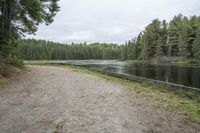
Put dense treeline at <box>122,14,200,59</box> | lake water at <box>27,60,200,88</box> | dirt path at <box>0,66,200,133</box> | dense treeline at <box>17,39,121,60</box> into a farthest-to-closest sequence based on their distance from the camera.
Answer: dense treeline at <box>17,39,121,60</box>
dense treeline at <box>122,14,200,59</box>
lake water at <box>27,60,200,88</box>
dirt path at <box>0,66,200,133</box>

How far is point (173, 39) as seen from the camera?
66.0 m

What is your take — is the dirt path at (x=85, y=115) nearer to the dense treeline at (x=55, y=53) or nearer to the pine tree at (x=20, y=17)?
the pine tree at (x=20, y=17)

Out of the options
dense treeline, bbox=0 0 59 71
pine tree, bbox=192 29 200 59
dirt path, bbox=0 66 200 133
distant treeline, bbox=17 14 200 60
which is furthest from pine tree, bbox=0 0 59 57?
pine tree, bbox=192 29 200 59

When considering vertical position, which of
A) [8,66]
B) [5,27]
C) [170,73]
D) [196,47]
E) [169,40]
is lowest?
[170,73]

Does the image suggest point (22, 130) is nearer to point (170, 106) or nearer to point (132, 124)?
point (132, 124)

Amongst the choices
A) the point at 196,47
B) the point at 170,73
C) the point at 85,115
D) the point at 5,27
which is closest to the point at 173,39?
the point at 196,47

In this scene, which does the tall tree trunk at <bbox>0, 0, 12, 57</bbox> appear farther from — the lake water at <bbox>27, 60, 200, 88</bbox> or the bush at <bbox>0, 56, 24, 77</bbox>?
the lake water at <bbox>27, 60, 200, 88</bbox>

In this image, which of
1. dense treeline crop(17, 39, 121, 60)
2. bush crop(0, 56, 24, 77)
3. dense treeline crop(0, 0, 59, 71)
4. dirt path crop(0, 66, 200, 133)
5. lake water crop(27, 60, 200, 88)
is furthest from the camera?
dense treeline crop(17, 39, 121, 60)

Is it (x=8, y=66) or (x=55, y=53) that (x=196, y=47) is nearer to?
(x=8, y=66)

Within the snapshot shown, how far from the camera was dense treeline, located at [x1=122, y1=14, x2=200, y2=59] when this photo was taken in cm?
5850

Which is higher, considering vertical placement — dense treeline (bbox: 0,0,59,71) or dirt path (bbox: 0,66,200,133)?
dense treeline (bbox: 0,0,59,71)

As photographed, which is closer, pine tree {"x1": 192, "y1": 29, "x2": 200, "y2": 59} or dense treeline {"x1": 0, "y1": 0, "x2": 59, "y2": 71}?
dense treeline {"x1": 0, "y1": 0, "x2": 59, "y2": 71}

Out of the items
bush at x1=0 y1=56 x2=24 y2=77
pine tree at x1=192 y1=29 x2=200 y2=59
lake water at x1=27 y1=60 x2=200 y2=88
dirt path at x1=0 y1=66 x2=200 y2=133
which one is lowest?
lake water at x1=27 y1=60 x2=200 y2=88

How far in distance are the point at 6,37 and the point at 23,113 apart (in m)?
11.5
